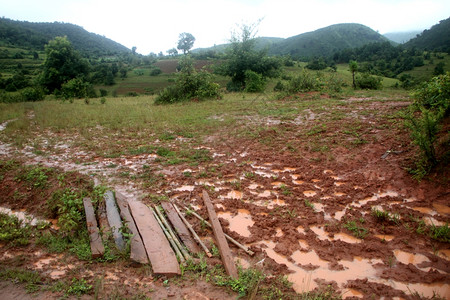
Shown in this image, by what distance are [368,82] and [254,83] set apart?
7.20 metres

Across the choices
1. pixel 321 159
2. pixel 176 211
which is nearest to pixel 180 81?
pixel 321 159

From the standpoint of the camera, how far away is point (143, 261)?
273cm

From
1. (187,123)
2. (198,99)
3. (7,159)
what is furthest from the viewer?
(198,99)

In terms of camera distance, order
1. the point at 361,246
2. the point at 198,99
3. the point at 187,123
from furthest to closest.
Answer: the point at 198,99 → the point at 187,123 → the point at 361,246

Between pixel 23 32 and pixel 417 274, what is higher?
pixel 23 32

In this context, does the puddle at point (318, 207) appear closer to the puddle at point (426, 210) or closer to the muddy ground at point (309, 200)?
the muddy ground at point (309, 200)

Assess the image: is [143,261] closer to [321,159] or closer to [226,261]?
[226,261]

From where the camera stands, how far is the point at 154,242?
3.02 m

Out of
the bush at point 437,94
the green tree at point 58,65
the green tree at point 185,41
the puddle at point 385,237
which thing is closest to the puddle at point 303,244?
the puddle at point 385,237

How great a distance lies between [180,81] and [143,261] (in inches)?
543

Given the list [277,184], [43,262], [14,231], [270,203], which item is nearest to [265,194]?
[270,203]

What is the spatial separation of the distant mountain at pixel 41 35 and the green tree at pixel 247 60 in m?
39.6

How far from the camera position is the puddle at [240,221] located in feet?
11.3

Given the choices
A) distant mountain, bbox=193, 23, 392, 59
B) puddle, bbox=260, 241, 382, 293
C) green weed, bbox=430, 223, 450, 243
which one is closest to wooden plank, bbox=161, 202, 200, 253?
puddle, bbox=260, 241, 382, 293
